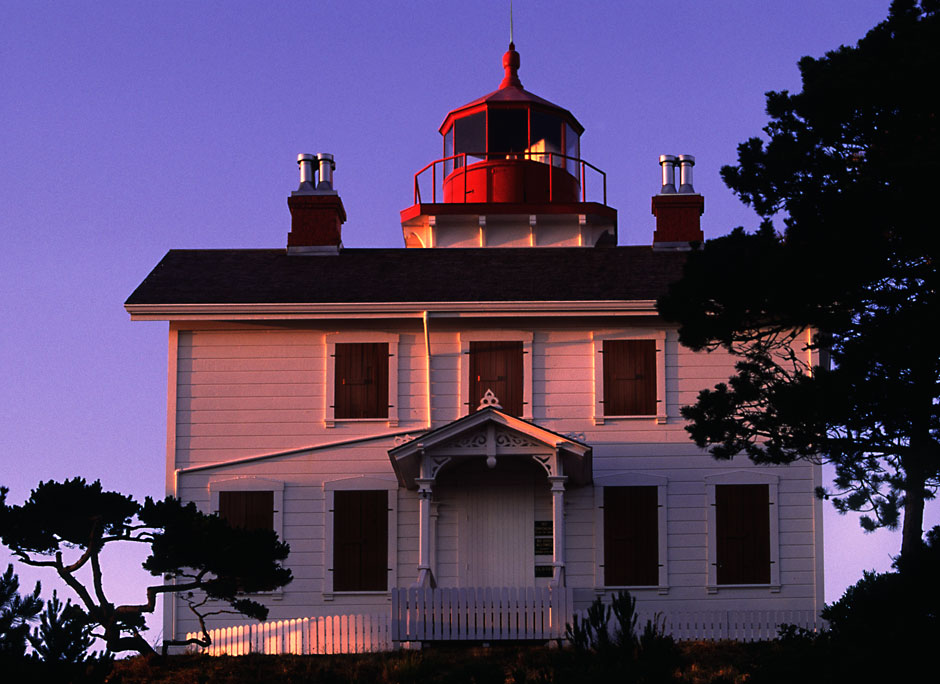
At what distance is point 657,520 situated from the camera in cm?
2286

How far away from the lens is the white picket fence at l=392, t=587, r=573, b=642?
1995cm

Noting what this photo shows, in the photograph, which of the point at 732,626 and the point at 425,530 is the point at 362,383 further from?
the point at 732,626

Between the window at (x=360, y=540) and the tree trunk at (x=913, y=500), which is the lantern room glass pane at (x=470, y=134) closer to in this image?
the window at (x=360, y=540)

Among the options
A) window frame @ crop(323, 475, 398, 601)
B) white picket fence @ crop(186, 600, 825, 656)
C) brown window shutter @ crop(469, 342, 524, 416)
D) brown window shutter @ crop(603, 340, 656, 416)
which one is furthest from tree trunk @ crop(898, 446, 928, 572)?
window frame @ crop(323, 475, 398, 601)

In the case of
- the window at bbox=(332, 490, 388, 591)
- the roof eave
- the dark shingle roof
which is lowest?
the window at bbox=(332, 490, 388, 591)

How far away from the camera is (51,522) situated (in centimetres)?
1727

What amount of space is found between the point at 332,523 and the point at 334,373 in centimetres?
244

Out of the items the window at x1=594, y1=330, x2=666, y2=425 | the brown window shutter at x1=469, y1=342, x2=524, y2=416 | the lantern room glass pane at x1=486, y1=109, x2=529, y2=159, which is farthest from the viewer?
the lantern room glass pane at x1=486, y1=109, x2=529, y2=159

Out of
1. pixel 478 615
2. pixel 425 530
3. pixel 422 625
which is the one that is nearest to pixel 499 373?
pixel 425 530

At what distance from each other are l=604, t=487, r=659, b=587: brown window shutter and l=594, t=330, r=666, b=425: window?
125cm

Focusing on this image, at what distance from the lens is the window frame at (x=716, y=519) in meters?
22.6

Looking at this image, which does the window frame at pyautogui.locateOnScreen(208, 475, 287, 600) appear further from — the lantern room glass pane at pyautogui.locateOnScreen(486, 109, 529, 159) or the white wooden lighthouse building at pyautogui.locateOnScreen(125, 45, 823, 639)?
the lantern room glass pane at pyautogui.locateOnScreen(486, 109, 529, 159)

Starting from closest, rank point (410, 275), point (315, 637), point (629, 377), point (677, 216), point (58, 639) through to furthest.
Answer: point (58, 639)
point (315, 637)
point (629, 377)
point (410, 275)
point (677, 216)

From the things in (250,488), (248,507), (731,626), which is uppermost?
(250,488)
